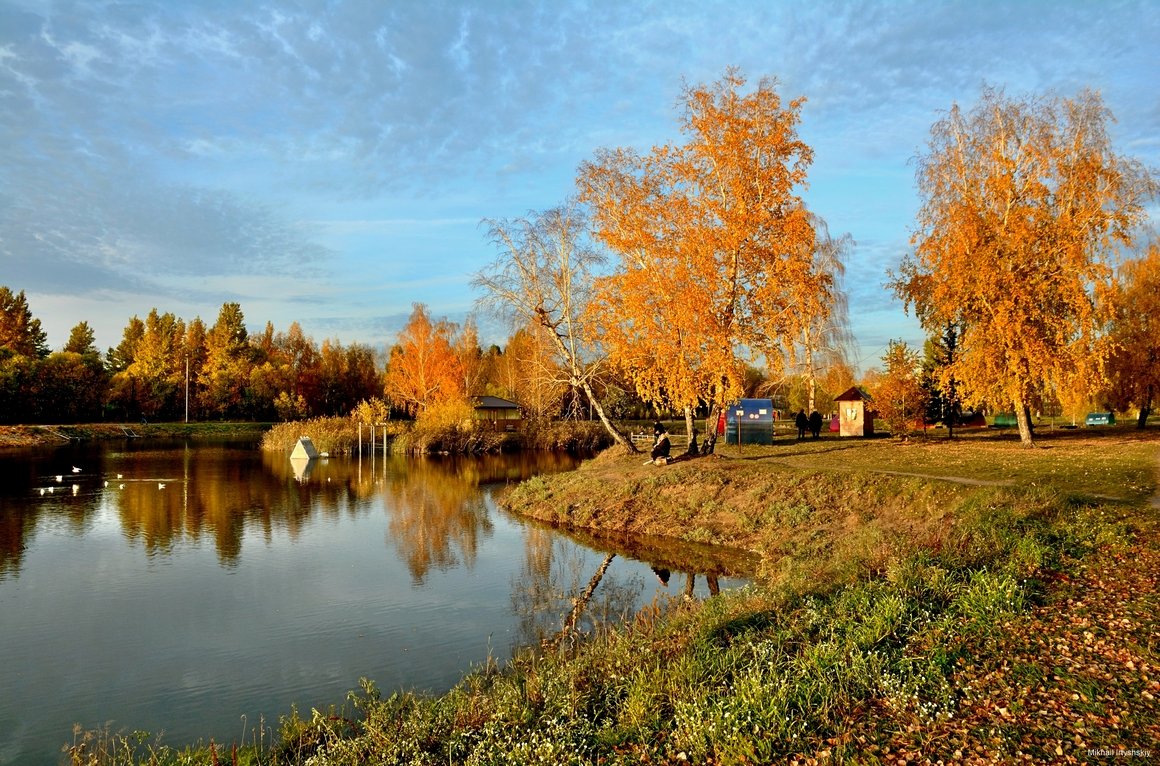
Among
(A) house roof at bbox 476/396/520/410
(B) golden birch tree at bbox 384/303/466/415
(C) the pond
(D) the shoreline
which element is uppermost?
(B) golden birch tree at bbox 384/303/466/415

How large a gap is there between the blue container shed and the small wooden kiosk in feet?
18.2

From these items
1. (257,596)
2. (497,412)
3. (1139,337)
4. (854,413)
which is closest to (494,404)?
(497,412)

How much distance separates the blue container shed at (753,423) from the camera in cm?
3362

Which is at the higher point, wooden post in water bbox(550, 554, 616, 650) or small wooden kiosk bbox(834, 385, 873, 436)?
small wooden kiosk bbox(834, 385, 873, 436)

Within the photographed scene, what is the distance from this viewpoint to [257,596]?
1299cm

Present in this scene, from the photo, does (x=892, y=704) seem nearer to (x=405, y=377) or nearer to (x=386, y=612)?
(x=386, y=612)

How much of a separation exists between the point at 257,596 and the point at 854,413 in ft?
104

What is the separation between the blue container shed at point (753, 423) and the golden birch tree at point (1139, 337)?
598 inches

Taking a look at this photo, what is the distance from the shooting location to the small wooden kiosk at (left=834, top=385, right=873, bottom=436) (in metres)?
36.8

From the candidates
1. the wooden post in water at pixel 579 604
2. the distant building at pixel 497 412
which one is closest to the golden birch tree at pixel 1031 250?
the wooden post in water at pixel 579 604

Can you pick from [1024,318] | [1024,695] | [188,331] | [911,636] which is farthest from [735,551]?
[188,331]

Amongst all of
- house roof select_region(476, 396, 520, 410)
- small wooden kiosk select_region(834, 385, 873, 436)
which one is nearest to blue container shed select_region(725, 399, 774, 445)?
small wooden kiosk select_region(834, 385, 873, 436)

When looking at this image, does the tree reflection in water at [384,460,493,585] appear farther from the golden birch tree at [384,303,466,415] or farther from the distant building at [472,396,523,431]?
the golden birch tree at [384,303,466,415]

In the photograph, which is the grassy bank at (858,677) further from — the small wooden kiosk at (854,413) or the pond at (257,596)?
the small wooden kiosk at (854,413)
